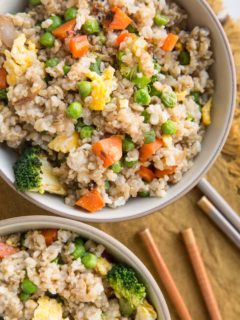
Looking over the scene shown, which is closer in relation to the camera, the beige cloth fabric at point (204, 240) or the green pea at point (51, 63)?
the green pea at point (51, 63)

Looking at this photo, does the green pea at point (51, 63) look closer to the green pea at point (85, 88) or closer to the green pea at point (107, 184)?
the green pea at point (85, 88)

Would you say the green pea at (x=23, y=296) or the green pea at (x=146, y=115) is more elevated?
the green pea at (x=146, y=115)

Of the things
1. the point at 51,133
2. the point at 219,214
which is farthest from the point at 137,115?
the point at 219,214

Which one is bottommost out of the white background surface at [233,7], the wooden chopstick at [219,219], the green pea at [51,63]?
the wooden chopstick at [219,219]

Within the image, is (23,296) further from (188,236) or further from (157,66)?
(157,66)

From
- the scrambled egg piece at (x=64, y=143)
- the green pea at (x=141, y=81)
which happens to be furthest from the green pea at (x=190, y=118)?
the scrambled egg piece at (x=64, y=143)

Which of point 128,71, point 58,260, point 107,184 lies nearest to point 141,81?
point 128,71

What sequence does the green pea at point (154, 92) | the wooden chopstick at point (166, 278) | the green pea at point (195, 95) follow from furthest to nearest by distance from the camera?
the wooden chopstick at point (166, 278)
the green pea at point (195, 95)
the green pea at point (154, 92)

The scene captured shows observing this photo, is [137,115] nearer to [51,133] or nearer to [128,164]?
[128,164]
